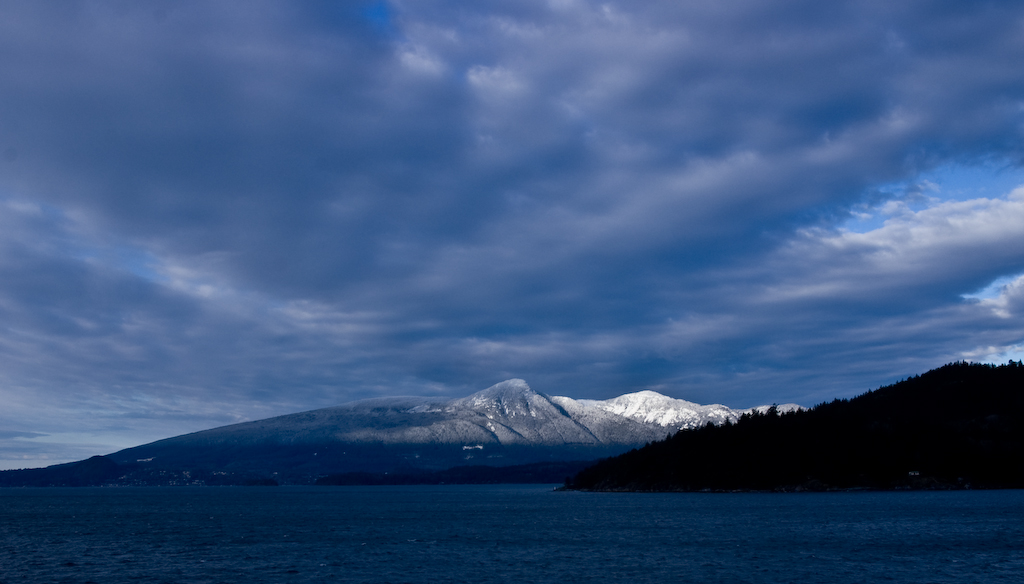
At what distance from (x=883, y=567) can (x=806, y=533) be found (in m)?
34.5

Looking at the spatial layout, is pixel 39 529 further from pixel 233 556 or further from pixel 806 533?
pixel 806 533

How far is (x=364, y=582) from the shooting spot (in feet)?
223

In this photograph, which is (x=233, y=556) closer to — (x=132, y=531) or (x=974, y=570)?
(x=132, y=531)

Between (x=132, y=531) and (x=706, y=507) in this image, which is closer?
(x=132, y=531)

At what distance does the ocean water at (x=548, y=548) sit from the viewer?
71.2 m

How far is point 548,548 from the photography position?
9388 cm

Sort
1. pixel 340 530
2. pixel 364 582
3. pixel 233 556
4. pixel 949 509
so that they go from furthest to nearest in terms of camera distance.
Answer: pixel 949 509, pixel 340 530, pixel 233 556, pixel 364 582

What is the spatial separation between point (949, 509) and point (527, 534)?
94.3 metres

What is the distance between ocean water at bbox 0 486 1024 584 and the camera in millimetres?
71250

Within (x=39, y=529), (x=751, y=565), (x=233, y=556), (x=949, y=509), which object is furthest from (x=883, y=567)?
(x=39, y=529)

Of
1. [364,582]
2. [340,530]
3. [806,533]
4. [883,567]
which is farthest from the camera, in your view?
[340,530]

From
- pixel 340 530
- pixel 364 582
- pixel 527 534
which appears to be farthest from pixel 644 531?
pixel 364 582

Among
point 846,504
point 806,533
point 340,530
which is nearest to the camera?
point 806,533

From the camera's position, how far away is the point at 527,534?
376 feet
